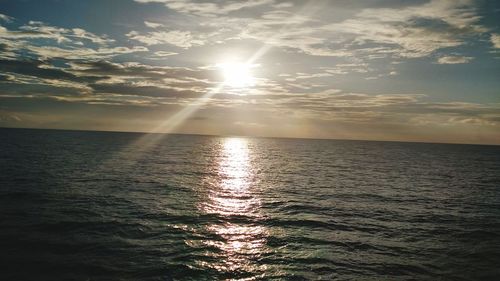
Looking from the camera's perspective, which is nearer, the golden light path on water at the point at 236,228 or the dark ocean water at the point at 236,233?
the dark ocean water at the point at 236,233

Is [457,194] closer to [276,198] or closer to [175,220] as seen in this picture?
[276,198]

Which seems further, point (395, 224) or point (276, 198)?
point (276, 198)

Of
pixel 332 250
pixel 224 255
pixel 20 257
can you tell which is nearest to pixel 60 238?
pixel 20 257

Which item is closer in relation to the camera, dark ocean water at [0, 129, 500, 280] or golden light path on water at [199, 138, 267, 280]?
dark ocean water at [0, 129, 500, 280]

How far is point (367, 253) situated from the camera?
21312mm

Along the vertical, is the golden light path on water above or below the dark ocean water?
below

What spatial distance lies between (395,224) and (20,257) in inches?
1041

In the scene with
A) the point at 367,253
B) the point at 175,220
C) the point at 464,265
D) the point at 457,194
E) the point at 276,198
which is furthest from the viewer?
the point at 457,194

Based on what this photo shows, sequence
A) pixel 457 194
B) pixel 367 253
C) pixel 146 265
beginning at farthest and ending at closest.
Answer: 1. pixel 457 194
2. pixel 367 253
3. pixel 146 265

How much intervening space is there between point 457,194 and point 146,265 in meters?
43.7

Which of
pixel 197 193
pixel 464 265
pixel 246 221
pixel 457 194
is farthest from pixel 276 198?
pixel 457 194

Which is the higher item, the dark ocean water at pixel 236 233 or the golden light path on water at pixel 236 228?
the dark ocean water at pixel 236 233

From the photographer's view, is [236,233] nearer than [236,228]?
Yes

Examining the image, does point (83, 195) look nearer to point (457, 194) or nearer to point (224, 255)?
point (224, 255)
